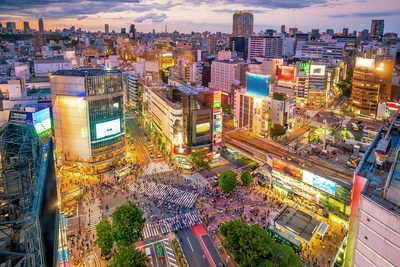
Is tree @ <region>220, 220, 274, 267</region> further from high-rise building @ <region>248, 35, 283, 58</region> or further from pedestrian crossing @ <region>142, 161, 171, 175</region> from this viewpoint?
high-rise building @ <region>248, 35, 283, 58</region>

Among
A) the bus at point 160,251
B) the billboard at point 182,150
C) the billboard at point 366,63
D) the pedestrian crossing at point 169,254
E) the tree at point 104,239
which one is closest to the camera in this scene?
the tree at point 104,239

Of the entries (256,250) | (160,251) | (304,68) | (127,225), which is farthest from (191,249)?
(304,68)

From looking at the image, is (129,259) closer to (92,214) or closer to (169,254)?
(169,254)

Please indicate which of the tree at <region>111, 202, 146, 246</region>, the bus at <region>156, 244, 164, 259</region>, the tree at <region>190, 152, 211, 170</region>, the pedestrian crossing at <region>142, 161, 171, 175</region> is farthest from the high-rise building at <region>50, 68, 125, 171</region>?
the bus at <region>156, 244, 164, 259</region>

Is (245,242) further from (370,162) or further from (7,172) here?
(7,172)

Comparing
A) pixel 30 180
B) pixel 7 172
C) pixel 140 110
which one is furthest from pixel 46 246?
pixel 140 110

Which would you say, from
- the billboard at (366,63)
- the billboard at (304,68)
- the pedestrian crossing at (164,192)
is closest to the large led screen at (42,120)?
the pedestrian crossing at (164,192)

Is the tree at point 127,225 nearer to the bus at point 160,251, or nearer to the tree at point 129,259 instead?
the tree at point 129,259
